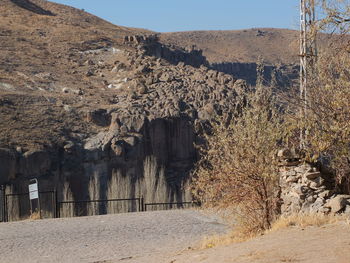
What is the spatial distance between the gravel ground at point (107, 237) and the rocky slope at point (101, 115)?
750 cm

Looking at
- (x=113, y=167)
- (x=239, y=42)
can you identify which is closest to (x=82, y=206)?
(x=113, y=167)

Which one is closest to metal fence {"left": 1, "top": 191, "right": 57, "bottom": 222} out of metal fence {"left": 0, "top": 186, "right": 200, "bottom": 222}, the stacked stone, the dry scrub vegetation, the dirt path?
metal fence {"left": 0, "top": 186, "right": 200, "bottom": 222}

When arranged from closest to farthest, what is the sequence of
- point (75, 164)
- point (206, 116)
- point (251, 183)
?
point (251, 183) → point (75, 164) → point (206, 116)

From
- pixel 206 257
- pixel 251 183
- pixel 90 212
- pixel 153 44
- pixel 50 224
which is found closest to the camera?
pixel 206 257

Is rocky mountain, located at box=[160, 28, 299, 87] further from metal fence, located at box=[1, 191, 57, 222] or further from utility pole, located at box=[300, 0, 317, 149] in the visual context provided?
utility pole, located at box=[300, 0, 317, 149]

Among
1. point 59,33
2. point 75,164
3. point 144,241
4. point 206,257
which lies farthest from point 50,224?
point 59,33

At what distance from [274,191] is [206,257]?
3.98 metres

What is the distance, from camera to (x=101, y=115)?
159ft

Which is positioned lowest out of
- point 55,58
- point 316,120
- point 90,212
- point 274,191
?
point 90,212

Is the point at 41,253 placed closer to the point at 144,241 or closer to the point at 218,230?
the point at 144,241

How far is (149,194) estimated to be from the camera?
3669 cm

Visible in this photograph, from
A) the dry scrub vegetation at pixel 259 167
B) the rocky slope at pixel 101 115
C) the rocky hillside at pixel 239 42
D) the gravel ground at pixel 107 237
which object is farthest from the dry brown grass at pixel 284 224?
the rocky hillside at pixel 239 42

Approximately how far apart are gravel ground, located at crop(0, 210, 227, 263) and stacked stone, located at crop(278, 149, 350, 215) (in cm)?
291

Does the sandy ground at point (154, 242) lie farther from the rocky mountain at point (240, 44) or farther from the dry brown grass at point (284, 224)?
the rocky mountain at point (240, 44)
